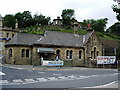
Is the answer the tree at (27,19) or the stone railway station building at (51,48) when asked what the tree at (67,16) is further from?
the stone railway station building at (51,48)

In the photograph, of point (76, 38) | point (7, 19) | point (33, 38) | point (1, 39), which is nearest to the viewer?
point (33, 38)

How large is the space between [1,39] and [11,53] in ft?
105

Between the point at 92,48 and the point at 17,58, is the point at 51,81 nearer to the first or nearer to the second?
the point at 17,58

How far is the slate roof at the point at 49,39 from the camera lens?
103ft

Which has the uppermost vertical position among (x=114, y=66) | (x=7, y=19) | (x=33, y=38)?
(x=7, y=19)

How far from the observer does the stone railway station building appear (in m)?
30.7

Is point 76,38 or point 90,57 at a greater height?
point 76,38

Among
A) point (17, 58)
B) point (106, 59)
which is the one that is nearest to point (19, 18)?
point (17, 58)

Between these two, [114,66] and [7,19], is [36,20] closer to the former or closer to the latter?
[7,19]

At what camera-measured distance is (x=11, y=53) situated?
A: 3122 centimetres

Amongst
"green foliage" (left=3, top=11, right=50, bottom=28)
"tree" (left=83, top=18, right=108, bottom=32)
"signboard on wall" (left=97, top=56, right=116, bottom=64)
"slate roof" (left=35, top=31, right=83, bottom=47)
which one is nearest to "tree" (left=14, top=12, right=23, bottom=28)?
"green foliage" (left=3, top=11, right=50, bottom=28)

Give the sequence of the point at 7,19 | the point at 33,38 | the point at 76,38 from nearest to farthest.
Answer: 1. the point at 33,38
2. the point at 76,38
3. the point at 7,19

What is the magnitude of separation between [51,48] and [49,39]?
1.99 metres

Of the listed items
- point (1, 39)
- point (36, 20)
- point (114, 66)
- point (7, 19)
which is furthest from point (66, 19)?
point (114, 66)
